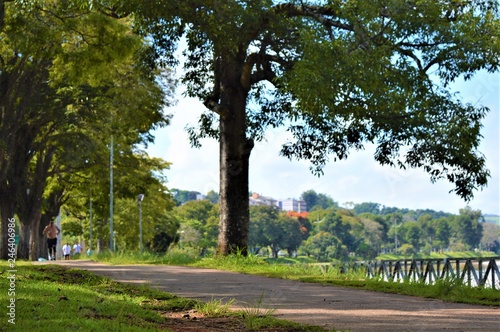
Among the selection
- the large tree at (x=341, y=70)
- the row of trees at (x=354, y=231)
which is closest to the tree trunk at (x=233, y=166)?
the large tree at (x=341, y=70)

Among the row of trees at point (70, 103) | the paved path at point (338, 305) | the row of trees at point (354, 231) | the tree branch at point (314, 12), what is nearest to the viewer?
the paved path at point (338, 305)

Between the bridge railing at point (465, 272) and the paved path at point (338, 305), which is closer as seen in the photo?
the paved path at point (338, 305)

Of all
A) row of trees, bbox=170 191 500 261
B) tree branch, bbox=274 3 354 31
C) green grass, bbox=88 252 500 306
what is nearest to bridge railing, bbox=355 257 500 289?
green grass, bbox=88 252 500 306

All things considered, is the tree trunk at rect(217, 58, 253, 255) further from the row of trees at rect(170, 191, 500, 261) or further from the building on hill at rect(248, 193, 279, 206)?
the building on hill at rect(248, 193, 279, 206)

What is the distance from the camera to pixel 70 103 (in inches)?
1297

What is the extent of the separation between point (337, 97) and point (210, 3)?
4.44 m

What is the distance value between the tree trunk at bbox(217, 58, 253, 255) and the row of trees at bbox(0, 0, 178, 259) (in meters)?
3.04

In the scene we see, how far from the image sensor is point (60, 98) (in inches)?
1262

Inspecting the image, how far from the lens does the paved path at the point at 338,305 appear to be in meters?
8.83

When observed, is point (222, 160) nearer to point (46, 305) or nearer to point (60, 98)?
point (60, 98)

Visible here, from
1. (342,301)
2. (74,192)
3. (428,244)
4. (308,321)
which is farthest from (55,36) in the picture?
(428,244)

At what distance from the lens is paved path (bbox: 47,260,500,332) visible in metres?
8.83

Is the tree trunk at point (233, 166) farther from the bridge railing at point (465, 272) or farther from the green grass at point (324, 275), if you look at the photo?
the bridge railing at point (465, 272)

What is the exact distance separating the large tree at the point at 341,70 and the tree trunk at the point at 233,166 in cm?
3
